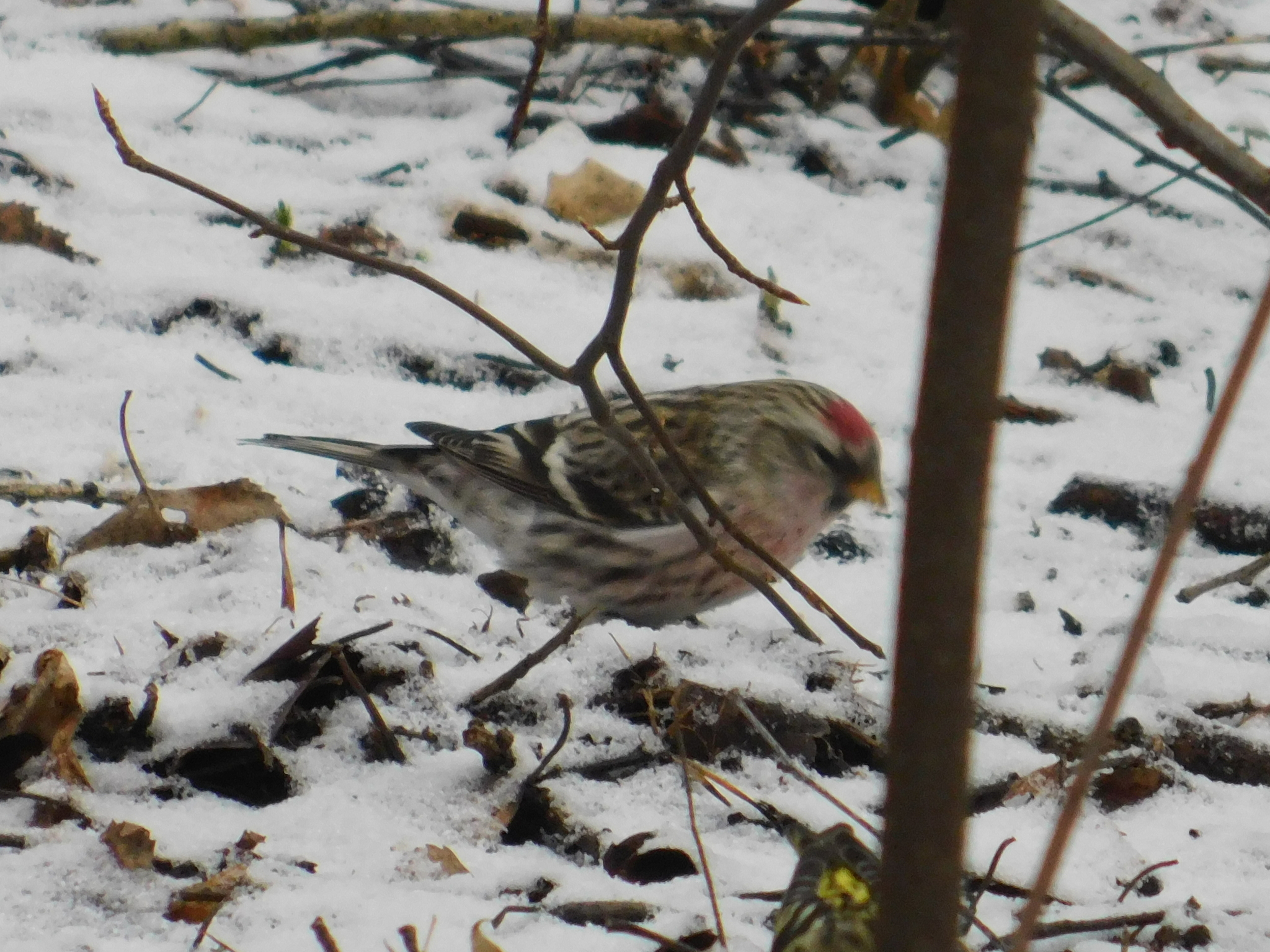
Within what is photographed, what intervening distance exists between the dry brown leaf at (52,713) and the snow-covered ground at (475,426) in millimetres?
39

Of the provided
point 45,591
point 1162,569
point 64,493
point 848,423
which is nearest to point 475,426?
point 848,423

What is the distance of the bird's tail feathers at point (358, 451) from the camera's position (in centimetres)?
305

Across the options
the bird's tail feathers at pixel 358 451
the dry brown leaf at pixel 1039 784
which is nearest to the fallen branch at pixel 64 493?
the bird's tail feathers at pixel 358 451

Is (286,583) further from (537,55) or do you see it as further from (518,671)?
(537,55)

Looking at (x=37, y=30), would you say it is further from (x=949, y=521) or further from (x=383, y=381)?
(x=949, y=521)

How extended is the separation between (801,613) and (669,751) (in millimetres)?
1081

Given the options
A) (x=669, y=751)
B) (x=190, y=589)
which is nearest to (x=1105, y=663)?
(x=669, y=751)

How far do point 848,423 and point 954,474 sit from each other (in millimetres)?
2603

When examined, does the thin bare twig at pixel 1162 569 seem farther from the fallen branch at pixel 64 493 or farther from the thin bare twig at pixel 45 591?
the fallen branch at pixel 64 493

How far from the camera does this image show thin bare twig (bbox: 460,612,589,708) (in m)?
2.15

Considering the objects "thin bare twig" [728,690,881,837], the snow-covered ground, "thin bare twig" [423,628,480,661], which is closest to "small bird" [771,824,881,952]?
"thin bare twig" [728,690,881,837]

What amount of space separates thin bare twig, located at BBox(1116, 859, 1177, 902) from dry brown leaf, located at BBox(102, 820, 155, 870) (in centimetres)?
116

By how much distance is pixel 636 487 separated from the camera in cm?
337

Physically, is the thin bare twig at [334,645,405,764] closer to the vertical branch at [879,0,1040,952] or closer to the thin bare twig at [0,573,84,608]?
the thin bare twig at [0,573,84,608]
